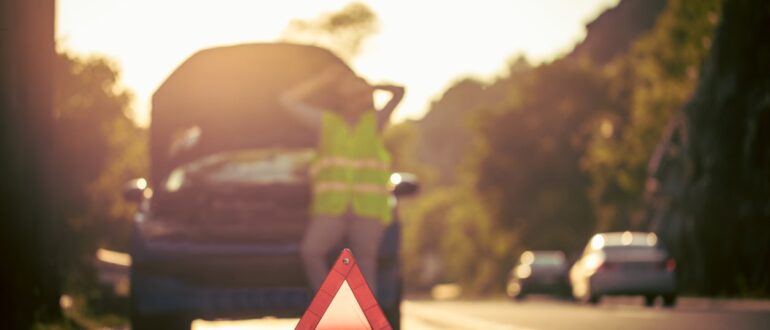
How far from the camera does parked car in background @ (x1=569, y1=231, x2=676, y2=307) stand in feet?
93.7

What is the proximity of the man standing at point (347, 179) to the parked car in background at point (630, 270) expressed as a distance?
18785 mm

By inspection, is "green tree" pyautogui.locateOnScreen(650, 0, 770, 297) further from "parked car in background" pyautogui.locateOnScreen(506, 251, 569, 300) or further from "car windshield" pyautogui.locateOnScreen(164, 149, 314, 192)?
"car windshield" pyautogui.locateOnScreen(164, 149, 314, 192)

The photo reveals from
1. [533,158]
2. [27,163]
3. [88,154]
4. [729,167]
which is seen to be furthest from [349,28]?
[27,163]

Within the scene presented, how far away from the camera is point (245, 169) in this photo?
1252 cm

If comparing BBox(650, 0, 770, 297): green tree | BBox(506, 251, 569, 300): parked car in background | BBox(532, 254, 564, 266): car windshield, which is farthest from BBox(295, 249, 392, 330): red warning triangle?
BBox(532, 254, 564, 266): car windshield

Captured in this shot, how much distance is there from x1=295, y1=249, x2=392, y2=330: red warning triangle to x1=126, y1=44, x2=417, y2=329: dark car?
400cm

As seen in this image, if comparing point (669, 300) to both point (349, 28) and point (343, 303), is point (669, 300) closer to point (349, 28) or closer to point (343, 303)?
point (343, 303)

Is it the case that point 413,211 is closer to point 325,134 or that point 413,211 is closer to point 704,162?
point 704,162

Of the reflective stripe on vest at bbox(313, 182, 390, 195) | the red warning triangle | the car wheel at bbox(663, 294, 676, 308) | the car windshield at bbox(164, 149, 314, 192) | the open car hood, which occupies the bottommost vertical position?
the car wheel at bbox(663, 294, 676, 308)

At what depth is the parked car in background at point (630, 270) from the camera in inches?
1124

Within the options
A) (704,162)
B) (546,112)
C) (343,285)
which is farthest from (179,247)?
(546,112)

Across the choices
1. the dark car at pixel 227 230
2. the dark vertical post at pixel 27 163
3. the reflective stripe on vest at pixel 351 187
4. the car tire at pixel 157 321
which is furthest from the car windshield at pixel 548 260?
the reflective stripe on vest at pixel 351 187

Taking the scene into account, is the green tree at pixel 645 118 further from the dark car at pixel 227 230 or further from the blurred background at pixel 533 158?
the dark car at pixel 227 230

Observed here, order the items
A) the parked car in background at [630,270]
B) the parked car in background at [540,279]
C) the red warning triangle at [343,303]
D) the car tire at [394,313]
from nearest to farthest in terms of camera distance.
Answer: the red warning triangle at [343,303] → the car tire at [394,313] → the parked car in background at [630,270] → the parked car in background at [540,279]
